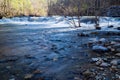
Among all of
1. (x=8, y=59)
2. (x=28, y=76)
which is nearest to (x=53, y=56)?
(x=8, y=59)

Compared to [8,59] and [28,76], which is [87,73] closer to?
[28,76]

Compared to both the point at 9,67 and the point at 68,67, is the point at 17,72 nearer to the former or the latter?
the point at 9,67

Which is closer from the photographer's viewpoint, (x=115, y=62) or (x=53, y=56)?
(x=115, y=62)

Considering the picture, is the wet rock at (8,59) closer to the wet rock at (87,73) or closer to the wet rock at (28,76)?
the wet rock at (28,76)

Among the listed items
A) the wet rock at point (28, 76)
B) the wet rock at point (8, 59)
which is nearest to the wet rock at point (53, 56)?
the wet rock at point (8, 59)

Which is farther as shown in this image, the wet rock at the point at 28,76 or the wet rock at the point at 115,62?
the wet rock at the point at 115,62

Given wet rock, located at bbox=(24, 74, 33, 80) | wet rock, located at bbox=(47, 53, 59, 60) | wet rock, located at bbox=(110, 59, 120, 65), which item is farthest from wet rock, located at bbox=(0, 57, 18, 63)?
wet rock, located at bbox=(110, 59, 120, 65)

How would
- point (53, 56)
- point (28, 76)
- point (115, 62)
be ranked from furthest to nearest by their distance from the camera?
point (53, 56)
point (115, 62)
point (28, 76)

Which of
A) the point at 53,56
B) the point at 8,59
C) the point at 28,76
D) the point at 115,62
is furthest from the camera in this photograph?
the point at 53,56

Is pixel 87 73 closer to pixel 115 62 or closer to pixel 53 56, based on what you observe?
pixel 115 62

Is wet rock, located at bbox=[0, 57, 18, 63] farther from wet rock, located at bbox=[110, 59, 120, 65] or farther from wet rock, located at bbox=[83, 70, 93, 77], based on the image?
wet rock, located at bbox=[110, 59, 120, 65]

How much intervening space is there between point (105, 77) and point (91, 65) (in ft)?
2.16

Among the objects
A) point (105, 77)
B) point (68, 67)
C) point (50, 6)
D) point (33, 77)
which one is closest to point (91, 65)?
point (68, 67)

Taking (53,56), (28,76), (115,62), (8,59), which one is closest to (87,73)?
(115,62)
